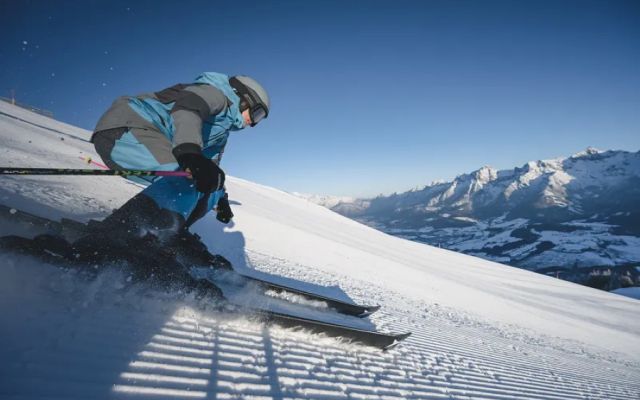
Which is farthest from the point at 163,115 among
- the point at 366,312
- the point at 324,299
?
the point at 366,312

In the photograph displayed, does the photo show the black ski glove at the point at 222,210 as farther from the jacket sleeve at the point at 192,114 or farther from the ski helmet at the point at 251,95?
the jacket sleeve at the point at 192,114

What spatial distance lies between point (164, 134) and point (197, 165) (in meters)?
1.09

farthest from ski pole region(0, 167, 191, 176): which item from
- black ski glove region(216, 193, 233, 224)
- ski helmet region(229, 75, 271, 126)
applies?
black ski glove region(216, 193, 233, 224)

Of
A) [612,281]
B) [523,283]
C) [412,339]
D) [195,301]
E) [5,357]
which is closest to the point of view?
[5,357]

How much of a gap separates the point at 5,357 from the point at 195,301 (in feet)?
4.40

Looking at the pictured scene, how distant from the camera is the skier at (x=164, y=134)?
3062mm

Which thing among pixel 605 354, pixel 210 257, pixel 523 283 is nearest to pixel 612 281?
pixel 523 283

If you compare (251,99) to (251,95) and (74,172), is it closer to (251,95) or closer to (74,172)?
(251,95)

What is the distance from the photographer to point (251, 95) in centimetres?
361

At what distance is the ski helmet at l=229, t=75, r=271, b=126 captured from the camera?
3.59 metres

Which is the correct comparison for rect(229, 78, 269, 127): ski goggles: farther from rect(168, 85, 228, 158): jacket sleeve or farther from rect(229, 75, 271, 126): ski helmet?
rect(168, 85, 228, 158): jacket sleeve

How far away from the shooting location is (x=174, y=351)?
7.27 feet

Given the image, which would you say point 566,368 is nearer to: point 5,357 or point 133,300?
point 133,300

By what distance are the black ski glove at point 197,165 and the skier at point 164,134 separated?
0.20 feet
